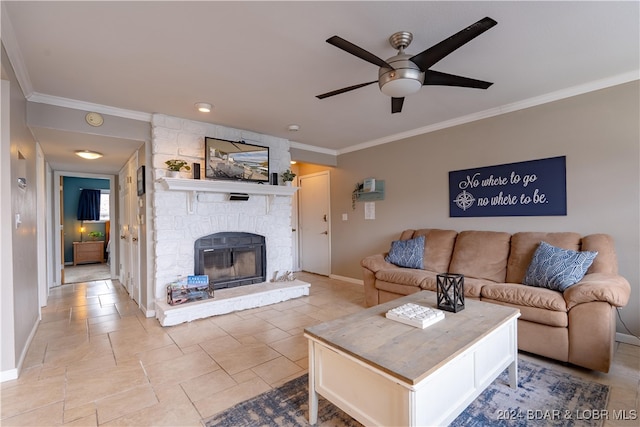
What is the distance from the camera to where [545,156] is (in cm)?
318

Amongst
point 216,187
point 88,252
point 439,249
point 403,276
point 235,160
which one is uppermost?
point 235,160

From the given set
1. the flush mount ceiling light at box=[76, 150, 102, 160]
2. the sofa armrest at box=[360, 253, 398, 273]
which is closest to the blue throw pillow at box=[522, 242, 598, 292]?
A: the sofa armrest at box=[360, 253, 398, 273]

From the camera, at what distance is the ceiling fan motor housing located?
6.39 feet

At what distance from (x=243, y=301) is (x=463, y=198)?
10.1ft

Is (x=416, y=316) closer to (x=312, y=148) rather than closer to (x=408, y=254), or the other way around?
(x=408, y=254)

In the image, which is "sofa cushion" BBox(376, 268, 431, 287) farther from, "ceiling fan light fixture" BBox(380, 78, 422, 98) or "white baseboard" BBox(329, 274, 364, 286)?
"ceiling fan light fixture" BBox(380, 78, 422, 98)

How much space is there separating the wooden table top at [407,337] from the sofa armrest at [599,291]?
1.99 feet

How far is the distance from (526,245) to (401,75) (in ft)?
7.61

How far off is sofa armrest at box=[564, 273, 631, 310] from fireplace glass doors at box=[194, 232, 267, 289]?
11.5ft

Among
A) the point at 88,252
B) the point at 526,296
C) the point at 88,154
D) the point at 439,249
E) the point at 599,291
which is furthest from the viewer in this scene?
the point at 88,252

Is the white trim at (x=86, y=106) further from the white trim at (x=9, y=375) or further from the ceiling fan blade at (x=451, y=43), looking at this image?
the ceiling fan blade at (x=451, y=43)

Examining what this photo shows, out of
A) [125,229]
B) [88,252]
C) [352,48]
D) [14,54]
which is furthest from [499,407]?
[88,252]

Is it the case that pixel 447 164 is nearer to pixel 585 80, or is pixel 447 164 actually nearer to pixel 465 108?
pixel 465 108

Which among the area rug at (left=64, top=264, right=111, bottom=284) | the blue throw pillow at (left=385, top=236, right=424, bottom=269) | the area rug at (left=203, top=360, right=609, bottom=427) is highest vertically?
the blue throw pillow at (left=385, top=236, right=424, bottom=269)
